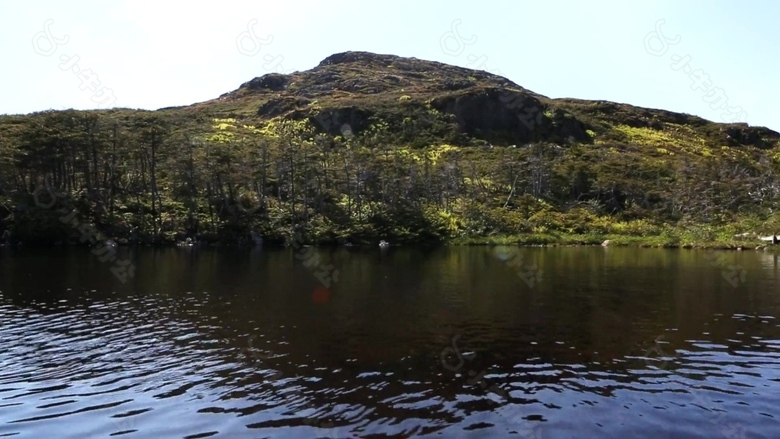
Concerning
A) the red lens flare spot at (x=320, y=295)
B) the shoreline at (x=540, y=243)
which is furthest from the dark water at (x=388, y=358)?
the shoreline at (x=540, y=243)

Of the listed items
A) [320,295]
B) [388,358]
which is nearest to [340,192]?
[320,295]

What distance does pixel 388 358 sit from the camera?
80.9ft

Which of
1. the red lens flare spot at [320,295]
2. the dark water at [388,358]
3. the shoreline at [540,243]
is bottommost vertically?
the shoreline at [540,243]

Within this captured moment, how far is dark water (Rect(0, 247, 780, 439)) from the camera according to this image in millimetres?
17422

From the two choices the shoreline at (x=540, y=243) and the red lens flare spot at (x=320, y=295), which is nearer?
the red lens flare spot at (x=320, y=295)

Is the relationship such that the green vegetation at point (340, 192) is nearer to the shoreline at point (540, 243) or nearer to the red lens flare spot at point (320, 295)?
the shoreline at point (540, 243)

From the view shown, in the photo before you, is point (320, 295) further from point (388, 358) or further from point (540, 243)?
point (540, 243)

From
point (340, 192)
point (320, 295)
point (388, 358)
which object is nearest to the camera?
point (388, 358)

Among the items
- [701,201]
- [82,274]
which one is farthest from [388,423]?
[701,201]

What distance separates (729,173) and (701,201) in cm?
2526

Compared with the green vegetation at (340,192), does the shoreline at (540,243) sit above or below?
below

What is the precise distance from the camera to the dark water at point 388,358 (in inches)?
686

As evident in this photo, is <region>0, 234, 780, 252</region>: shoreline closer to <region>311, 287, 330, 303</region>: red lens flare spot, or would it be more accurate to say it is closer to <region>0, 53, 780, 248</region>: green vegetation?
<region>0, 53, 780, 248</region>: green vegetation

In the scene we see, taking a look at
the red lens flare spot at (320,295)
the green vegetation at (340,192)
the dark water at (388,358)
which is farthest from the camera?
the green vegetation at (340,192)
